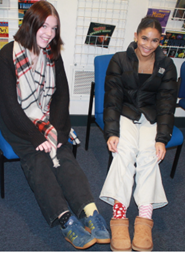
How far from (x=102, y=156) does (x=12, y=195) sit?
0.88 meters

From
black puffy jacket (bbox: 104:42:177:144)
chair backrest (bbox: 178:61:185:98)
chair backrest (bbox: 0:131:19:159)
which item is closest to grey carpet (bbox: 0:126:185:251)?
chair backrest (bbox: 0:131:19:159)

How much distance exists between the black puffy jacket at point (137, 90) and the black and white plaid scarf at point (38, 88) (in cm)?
40

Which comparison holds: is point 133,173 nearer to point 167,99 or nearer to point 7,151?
point 167,99

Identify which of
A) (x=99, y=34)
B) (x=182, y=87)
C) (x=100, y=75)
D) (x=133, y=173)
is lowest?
(x=133, y=173)

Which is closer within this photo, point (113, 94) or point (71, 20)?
point (113, 94)

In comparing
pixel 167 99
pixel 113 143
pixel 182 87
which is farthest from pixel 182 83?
pixel 113 143

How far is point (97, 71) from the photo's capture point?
6.41ft

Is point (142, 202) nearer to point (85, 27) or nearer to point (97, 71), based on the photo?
point (97, 71)

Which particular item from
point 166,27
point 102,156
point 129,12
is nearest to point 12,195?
point 102,156

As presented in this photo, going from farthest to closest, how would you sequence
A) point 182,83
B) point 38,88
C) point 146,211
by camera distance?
point 182,83 → point 38,88 → point 146,211

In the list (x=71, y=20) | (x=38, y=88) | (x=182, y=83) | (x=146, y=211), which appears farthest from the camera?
(x=182, y=83)

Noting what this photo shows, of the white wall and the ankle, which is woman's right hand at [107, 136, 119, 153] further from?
the white wall

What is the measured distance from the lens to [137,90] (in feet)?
5.87

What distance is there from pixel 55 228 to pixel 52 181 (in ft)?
1.17
